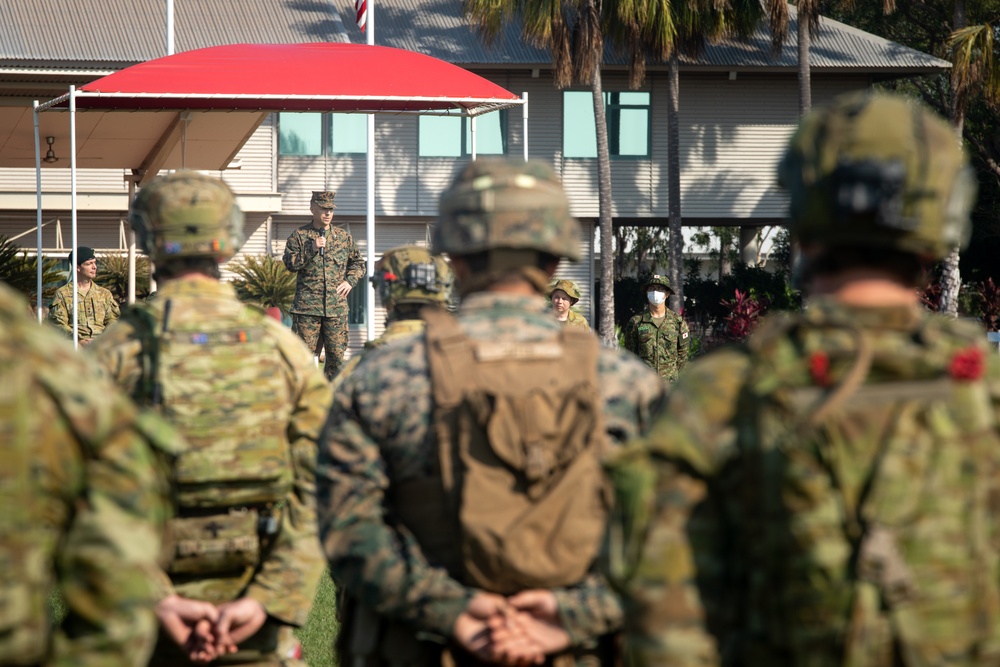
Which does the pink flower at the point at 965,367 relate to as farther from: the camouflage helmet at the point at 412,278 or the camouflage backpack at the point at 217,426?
the camouflage helmet at the point at 412,278

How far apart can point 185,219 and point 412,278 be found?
6.13 ft

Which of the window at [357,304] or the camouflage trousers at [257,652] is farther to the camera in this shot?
the window at [357,304]

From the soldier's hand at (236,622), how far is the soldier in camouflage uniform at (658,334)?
37.1 feet

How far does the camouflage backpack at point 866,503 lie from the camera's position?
232 cm

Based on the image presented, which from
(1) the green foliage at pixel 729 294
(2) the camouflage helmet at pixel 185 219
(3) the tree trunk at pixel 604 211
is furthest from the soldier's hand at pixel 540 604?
(1) the green foliage at pixel 729 294

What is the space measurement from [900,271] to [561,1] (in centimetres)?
2678

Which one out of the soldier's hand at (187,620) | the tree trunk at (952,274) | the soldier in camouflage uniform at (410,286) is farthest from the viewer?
the tree trunk at (952,274)

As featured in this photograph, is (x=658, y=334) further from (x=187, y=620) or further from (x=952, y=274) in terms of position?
(x=952, y=274)

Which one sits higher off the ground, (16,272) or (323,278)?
(16,272)

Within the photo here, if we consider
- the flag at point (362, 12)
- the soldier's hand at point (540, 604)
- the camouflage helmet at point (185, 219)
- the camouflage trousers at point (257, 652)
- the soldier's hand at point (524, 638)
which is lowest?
the camouflage trousers at point (257, 652)

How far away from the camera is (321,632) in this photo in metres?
7.54

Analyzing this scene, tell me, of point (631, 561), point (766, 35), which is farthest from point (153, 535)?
point (766, 35)

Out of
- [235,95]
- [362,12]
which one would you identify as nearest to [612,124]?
[362,12]

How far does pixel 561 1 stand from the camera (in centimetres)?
2836
